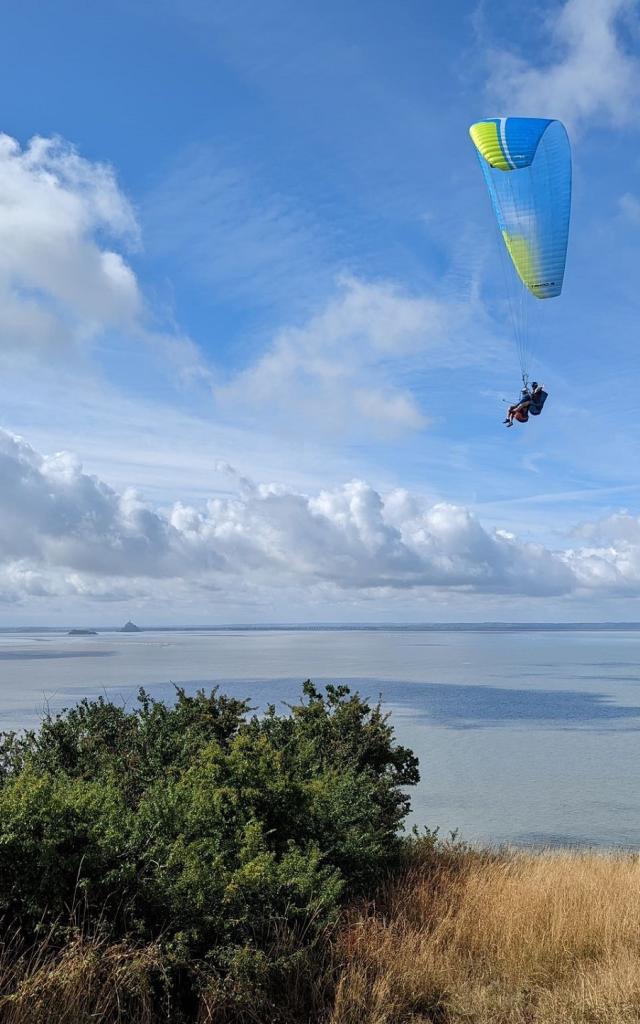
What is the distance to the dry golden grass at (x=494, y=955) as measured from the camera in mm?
5492

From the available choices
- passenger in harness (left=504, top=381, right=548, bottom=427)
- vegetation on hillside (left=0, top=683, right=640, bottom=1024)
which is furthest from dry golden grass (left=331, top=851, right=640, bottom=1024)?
passenger in harness (left=504, top=381, right=548, bottom=427)

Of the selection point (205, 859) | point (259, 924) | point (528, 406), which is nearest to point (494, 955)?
point (259, 924)

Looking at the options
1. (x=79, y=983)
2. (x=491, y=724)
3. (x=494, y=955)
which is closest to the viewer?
(x=79, y=983)

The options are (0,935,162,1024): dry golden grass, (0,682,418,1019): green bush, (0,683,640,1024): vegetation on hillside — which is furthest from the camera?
(0,682,418,1019): green bush

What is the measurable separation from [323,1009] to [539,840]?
19431 mm

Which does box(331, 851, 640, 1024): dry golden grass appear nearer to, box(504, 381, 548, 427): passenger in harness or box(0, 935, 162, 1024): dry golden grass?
box(0, 935, 162, 1024): dry golden grass

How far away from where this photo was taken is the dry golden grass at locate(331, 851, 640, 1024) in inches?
216

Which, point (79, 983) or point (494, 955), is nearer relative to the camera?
point (79, 983)

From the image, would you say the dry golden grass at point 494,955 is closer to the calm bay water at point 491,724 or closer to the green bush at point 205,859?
the green bush at point 205,859

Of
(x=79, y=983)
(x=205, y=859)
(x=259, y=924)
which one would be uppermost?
(x=205, y=859)

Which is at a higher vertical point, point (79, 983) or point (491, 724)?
point (79, 983)

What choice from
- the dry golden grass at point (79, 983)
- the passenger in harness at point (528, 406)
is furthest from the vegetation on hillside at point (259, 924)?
the passenger in harness at point (528, 406)

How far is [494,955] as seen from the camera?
252 inches

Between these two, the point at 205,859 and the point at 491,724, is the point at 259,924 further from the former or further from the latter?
the point at 491,724
